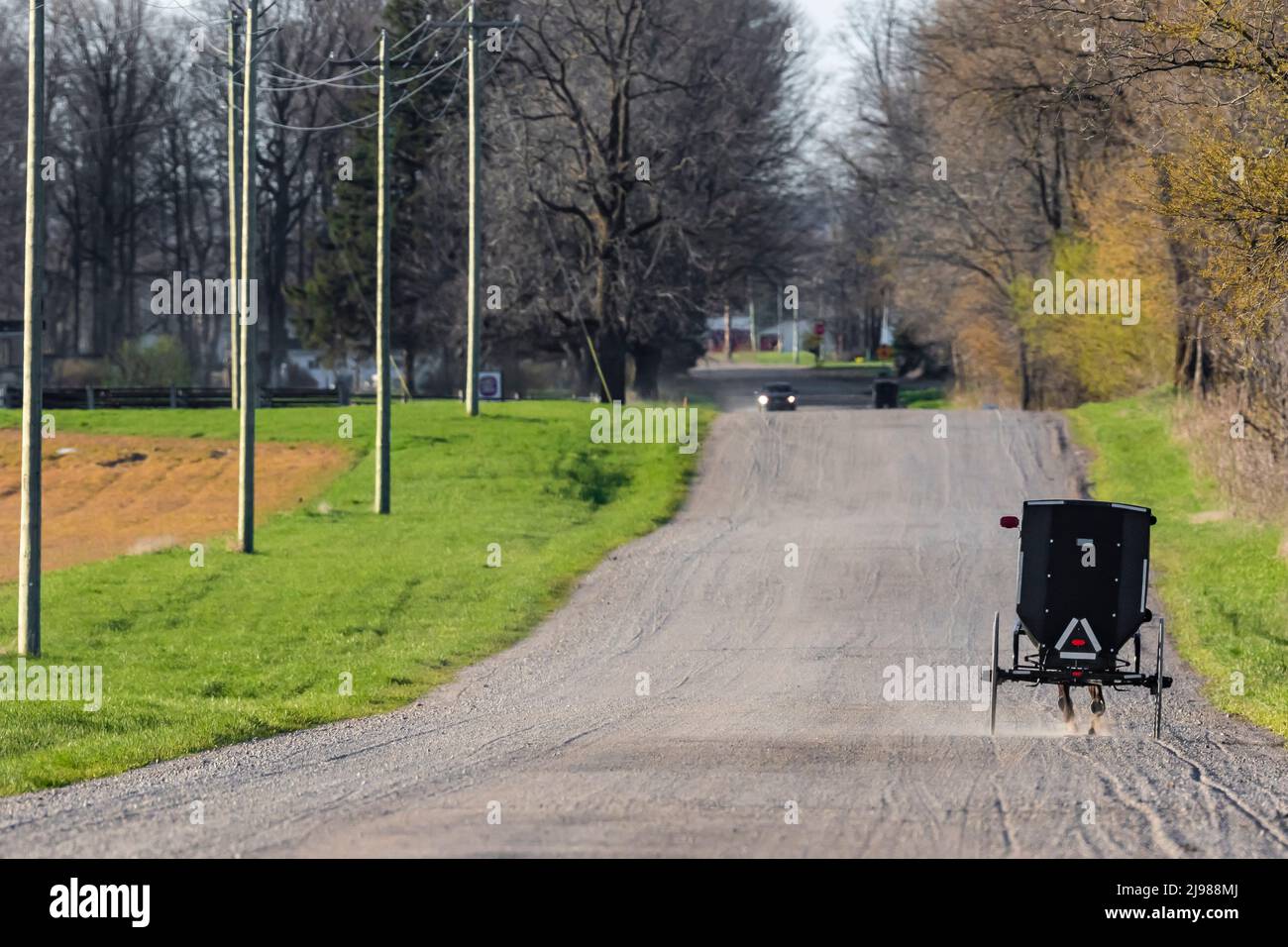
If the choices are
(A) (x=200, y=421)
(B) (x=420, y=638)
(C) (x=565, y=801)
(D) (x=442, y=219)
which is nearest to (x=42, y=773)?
(C) (x=565, y=801)

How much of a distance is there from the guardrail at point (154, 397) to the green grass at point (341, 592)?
10078 millimetres

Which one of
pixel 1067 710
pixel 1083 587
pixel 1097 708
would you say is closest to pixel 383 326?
pixel 1067 710

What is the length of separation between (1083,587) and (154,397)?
47549 millimetres

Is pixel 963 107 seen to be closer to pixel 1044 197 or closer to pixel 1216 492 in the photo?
Result: pixel 1044 197

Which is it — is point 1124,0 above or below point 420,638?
above

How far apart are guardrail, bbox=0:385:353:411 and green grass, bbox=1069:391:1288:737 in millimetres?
26469

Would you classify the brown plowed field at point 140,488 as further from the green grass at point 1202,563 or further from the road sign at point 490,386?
the road sign at point 490,386

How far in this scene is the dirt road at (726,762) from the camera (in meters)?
10.0

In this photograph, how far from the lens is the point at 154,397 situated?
57.2 m

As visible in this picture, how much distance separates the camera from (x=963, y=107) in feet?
175

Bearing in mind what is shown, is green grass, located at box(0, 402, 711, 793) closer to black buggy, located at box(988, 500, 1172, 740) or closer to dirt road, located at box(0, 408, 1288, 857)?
dirt road, located at box(0, 408, 1288, 857)

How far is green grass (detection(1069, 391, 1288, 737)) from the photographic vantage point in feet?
62.2

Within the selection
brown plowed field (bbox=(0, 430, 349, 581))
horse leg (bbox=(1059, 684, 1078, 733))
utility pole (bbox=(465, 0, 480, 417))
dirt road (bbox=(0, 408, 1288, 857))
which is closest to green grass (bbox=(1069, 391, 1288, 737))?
dirt road (bbox=(0, 408, 1288, 857))
